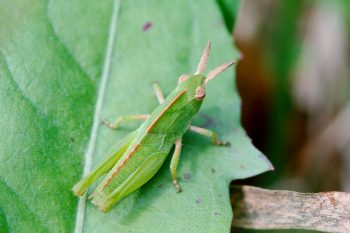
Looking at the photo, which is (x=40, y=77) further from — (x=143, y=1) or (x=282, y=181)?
(x=282, y=181)

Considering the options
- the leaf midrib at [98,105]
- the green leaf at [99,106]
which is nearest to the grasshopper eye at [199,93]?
the green leaf at [99,106]

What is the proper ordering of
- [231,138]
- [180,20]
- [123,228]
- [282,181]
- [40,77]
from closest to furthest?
[123,228]
[40,77]
[231,138]
[180,20]
[282,181]

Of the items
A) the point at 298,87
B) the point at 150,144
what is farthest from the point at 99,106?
the point at 298,87

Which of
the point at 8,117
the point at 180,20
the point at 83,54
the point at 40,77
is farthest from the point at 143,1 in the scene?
A: the point at 8,117

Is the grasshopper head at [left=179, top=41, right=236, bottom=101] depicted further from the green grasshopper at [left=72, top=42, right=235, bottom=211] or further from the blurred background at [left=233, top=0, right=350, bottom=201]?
the blurred background at [left=233, top=0, right=350, bottom=201]

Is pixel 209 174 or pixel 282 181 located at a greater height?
pixel 209 174

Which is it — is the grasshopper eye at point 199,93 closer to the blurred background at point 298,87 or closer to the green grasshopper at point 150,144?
the green grasshopper at point 150,144
